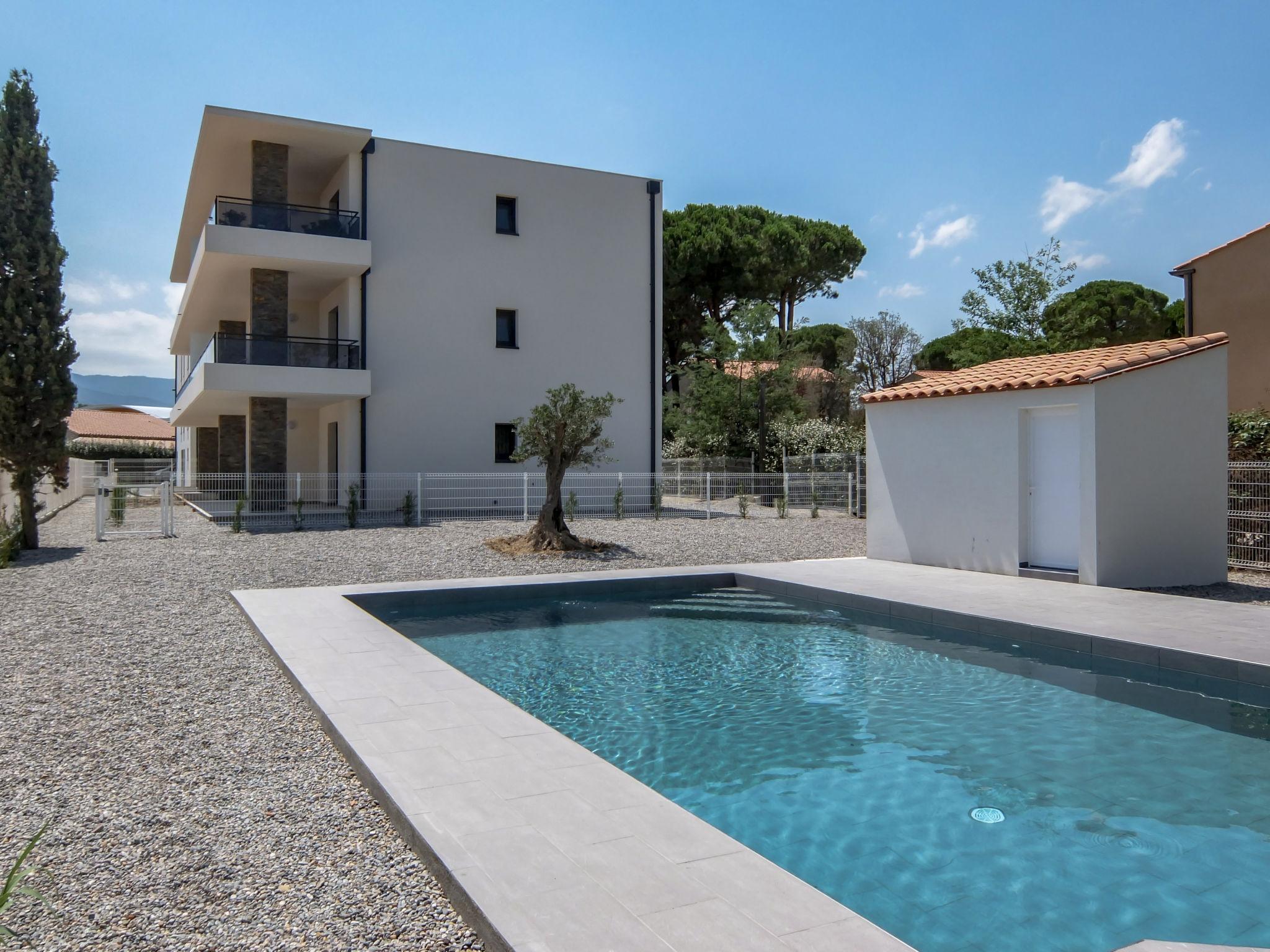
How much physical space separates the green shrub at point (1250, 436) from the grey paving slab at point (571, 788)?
493cm

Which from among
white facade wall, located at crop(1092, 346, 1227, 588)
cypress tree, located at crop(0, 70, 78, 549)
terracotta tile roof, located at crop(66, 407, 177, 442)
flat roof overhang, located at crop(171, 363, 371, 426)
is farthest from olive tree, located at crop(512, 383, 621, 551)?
terracotta tile roof, located at crop(66, 407, 177, 442)

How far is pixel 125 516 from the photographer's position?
1839 cm

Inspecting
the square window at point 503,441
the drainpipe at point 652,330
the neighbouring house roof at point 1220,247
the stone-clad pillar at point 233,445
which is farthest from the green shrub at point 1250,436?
the stone-clad pillar at point 233,445

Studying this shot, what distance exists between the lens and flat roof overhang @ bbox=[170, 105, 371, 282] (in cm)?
1831

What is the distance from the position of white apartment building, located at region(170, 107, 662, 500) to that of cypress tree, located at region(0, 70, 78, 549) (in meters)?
4.12

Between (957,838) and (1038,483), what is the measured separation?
749 cm

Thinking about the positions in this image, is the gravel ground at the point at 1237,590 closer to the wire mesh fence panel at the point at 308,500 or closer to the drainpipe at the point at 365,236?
the wire mesh fence panel at the point at 308,500

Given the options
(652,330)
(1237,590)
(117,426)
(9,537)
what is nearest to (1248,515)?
(1237,590)

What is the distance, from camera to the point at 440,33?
12.0m

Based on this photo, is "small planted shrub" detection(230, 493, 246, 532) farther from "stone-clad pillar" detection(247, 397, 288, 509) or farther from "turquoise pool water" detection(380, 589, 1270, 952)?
"turquoise pool water" detection(380, 589, 1270, 952)

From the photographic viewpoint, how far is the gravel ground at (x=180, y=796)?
276 centimetres

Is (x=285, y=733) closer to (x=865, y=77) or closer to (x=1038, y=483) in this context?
(x=1038, y=483)

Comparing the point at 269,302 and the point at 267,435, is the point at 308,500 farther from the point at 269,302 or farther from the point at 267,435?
the point at 269,302

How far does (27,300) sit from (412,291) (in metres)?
8.10
